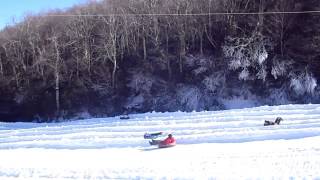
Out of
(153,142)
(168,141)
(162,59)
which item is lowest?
(153,142)

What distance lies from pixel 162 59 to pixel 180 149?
85.1 feet

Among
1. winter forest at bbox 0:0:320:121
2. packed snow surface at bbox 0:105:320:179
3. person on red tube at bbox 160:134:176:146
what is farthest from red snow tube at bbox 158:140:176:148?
winter forest at bbox 0:0:320:121

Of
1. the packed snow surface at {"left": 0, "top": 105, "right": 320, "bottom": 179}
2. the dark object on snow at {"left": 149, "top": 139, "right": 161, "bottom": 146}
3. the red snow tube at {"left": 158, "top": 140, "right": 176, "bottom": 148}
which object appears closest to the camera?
the packed snow surface at {"left": 0, "top": 105, "right": 320, "bottom": 179}

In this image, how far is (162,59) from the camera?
4969cm

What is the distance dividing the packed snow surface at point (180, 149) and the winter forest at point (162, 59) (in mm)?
9966

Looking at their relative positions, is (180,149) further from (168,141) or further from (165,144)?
(168,141)

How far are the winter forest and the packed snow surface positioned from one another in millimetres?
9966

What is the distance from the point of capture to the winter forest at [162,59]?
43.5 m

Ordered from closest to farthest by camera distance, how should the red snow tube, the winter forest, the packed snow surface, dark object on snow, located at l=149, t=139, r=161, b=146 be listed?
1. the packed snow surface
2. the red snow tube
3. dark object on snow, located at l=149, t=139, r=161, b=146
4. the winter forest

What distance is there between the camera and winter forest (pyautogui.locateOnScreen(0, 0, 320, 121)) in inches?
1713

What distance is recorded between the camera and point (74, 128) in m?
34.5

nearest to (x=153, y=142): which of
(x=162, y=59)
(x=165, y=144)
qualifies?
(x=165, y=144)

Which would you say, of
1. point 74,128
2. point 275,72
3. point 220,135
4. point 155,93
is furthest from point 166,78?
point 220,135

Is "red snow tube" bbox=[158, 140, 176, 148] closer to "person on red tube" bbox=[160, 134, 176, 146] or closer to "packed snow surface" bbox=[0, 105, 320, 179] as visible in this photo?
"person on red tube" bbox=[160, 134, 176, 146]
